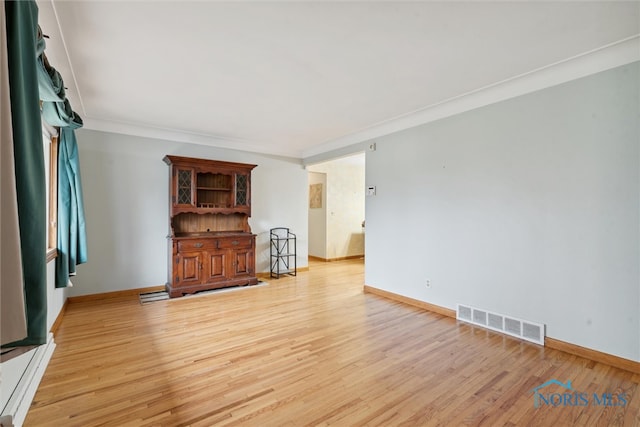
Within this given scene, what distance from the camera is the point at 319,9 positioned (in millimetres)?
1947

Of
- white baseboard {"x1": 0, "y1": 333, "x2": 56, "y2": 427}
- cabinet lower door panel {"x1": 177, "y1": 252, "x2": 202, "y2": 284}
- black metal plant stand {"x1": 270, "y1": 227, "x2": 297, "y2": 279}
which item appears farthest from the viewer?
black metal plant stand {"x1": 270, "y1": 227, "x2": 297, "y2": 279}

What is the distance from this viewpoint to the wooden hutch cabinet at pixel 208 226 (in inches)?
175

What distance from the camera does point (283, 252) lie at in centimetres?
607

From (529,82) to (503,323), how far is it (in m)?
2.45

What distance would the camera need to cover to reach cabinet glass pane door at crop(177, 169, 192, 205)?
4.55 m

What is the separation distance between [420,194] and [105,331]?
13.1 feet

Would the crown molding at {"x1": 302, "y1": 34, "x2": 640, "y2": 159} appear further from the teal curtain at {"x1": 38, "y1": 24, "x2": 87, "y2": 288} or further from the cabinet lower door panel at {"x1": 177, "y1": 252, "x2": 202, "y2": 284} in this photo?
the teal curtain at {"x1": 38, "y1": 24, "x2": 87, "y2": 288}

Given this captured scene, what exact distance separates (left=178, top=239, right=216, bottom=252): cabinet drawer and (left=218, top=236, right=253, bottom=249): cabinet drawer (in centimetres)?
13

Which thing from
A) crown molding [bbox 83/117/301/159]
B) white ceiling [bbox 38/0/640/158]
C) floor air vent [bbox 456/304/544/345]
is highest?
white ceiling [bbox 38/0/640/158]

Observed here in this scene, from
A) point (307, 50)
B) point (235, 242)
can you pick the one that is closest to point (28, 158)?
point (307, 50)

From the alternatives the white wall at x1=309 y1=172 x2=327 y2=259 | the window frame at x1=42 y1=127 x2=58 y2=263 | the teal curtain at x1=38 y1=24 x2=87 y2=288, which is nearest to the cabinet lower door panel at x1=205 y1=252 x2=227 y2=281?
the teal curtain at x1=38 y1=24 x2=87 y2=288

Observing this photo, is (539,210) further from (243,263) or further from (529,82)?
(243,263)

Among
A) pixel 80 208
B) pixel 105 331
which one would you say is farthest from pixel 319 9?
pixel 105 331

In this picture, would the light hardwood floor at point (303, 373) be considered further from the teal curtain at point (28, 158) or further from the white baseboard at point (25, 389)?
the teal curtain at point (28, 158)
